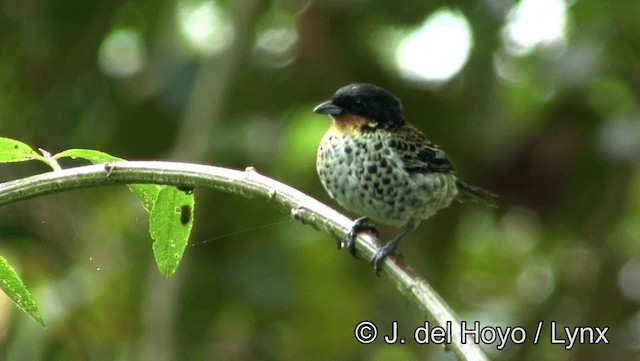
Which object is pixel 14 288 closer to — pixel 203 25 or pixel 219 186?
pixel 219 186

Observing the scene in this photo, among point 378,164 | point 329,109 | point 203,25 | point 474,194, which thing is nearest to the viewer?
point 378,164

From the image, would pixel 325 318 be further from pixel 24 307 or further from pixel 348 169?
pixel 24 307

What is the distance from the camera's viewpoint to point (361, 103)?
11.8ft

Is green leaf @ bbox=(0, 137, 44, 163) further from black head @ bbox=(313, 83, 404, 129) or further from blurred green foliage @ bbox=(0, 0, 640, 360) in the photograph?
blurred green foliage @ bbox=(0, 0, 640, 360)

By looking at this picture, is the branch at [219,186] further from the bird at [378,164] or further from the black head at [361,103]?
the black head at [361,103]

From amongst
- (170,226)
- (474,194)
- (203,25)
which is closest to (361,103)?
(474,194)

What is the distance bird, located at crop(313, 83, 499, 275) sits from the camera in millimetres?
3430

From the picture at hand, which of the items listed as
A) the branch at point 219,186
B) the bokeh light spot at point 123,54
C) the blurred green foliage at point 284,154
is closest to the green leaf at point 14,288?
the branch at point 219,186

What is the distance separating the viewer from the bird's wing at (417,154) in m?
3.55

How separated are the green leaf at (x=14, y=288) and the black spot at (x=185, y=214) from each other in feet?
1.10

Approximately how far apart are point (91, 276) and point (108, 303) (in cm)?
23

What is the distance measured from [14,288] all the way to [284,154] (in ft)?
12.8

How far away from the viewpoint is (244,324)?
19.4ft

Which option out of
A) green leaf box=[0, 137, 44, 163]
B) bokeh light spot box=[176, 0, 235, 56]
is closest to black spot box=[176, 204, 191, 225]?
green leaf box=[0, 137, 44, 163]
